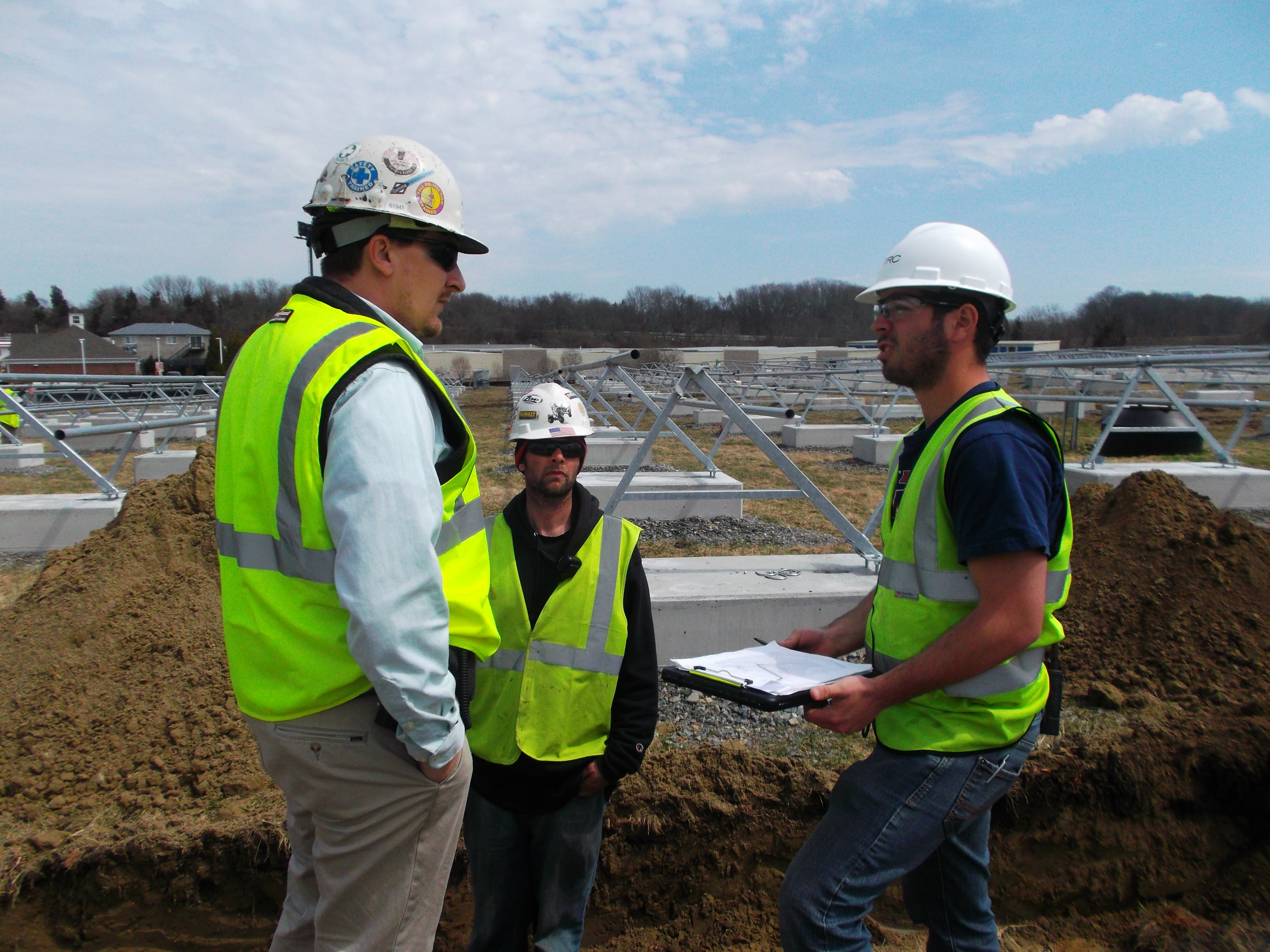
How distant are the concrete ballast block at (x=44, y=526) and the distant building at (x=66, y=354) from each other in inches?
2132

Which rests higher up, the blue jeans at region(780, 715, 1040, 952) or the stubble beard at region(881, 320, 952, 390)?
the stubble beard at region(881, 320, 952, 390)

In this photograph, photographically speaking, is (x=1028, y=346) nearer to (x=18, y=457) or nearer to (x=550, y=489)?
(x=18, y=457)

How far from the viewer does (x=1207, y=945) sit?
2.75m

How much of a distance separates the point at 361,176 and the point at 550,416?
1.03 metres

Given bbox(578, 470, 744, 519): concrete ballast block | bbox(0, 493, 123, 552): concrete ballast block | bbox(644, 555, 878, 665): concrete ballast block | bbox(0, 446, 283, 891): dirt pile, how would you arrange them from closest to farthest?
bbox(0, 446, 283, 891): dirt pile < bbox(644, 555, 878, 665): concrete ballast block < bbox(0, 493, 123, 552): concrete ballast block < bbox(578, 470, 744, 519): concrete ballast block

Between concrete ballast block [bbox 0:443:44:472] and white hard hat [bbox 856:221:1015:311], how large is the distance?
52.3 ft

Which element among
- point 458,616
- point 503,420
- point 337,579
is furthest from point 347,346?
point 503,420

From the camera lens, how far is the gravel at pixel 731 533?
7.94 m

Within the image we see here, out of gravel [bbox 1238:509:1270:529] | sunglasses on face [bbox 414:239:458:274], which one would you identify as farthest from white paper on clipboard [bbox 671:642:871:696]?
gravel [bbox 1238:509:1270:529]

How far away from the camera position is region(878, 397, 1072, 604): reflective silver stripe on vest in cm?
166

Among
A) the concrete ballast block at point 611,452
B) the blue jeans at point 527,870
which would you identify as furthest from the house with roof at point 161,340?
the blue jeans at point 527,870

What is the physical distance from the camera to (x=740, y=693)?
5.71ft

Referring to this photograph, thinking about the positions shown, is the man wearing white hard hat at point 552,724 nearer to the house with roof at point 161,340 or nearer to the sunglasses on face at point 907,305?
the sunglasses on face at point 907,305

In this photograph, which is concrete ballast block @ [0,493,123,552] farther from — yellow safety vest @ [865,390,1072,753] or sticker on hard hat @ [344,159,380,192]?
yellow safety vest @ [865,390,1072,753]
